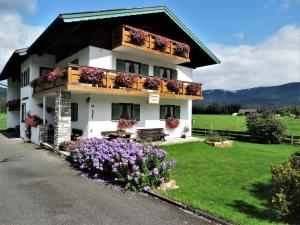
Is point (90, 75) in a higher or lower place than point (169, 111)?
higher

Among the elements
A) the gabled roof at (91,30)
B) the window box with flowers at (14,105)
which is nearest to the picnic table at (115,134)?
the gabled roof at (91,30)

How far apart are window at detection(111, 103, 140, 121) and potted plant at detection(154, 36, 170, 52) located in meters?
4.57

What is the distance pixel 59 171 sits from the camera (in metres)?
11.5

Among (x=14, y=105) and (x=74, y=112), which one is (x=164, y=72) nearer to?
(x=74, y=112)

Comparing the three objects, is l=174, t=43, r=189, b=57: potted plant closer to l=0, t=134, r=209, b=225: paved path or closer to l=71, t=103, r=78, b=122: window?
l=71, t=103, r=78, b=122: window

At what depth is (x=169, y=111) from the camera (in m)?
23.1

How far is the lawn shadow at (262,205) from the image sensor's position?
24.1ft

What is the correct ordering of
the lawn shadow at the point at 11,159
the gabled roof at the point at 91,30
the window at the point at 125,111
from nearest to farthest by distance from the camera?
the lawn shadow at the point at 11,159 < the gabled roof at the point at 91,30 < the window at the point at 125,111

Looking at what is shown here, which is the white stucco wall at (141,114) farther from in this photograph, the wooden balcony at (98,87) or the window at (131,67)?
the window at (131,67)

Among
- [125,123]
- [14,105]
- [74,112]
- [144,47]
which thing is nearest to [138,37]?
[144,47]

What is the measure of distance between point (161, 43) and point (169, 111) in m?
5.94

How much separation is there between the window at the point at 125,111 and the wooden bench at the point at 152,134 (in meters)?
1.08

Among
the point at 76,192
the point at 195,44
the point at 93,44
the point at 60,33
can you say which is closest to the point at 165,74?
the point at 195,44

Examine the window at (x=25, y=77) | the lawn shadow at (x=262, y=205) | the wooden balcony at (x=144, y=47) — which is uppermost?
the wooden balcony at (x=144, y=47)
